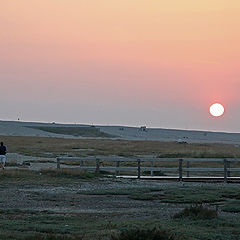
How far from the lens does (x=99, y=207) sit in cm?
2164

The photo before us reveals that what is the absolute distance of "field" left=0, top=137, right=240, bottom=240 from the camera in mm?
15320

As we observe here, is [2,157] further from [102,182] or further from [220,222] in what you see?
[220,222]

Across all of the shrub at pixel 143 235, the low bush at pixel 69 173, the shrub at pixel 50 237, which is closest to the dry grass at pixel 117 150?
the low bush at pixel 69 173

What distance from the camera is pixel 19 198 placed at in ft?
78.7

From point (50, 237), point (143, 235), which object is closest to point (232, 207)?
point (143, 235)

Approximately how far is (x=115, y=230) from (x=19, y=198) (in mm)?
9484

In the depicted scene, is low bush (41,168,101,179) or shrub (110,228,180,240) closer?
shrub (110,228,180,240)

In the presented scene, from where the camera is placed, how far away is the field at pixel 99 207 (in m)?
15.3

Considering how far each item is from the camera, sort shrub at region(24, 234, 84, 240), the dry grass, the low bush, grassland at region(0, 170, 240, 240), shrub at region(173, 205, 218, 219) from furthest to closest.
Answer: the dry grass, the low bush, shrub at region(173, 205, 218, 219), grassland at region(0, 170, 240, 240), shrub at region(24, 234, 84, 240)

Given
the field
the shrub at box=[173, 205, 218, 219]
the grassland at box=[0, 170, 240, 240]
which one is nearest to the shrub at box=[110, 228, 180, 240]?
the field

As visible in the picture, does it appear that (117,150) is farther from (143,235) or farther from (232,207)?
(143,235)

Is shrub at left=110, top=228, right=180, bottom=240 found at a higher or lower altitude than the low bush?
lower

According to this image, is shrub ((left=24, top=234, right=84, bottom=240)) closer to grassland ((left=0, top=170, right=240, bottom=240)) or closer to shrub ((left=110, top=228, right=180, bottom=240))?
grassland ((left=0, top=170, right=240, bottom=240))

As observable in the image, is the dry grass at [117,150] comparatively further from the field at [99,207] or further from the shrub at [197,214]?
the shrub at [197,214]
